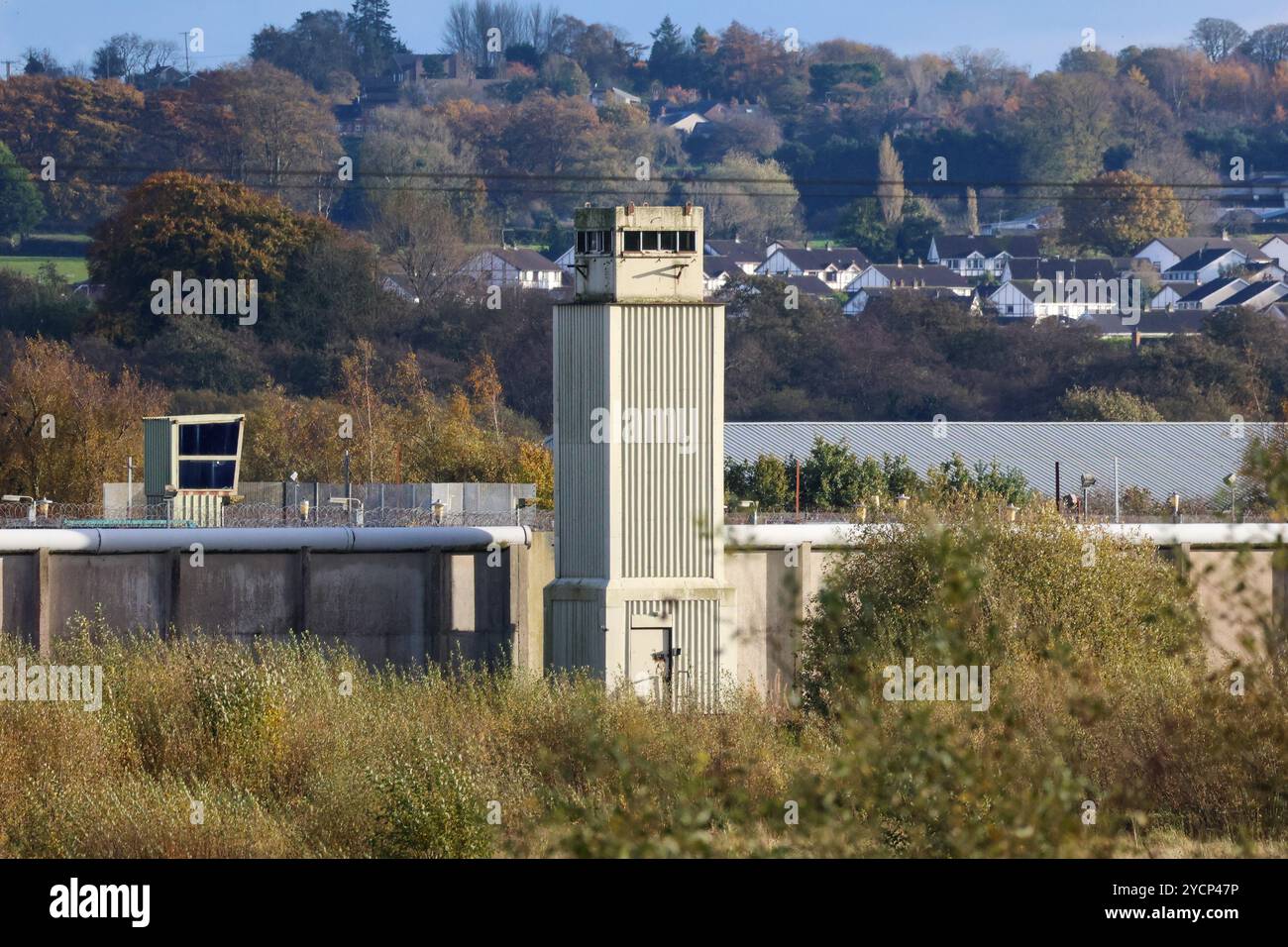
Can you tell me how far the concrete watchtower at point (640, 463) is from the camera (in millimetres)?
26625

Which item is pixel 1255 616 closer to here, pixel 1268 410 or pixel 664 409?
pixel 664 409

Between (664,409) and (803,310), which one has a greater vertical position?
(803,310)

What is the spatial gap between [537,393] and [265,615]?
5842 cm

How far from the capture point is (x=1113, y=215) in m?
156

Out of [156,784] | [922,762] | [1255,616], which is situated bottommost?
[156,784]

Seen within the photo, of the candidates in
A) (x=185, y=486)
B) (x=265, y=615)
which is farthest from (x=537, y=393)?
(x=265, y=615)

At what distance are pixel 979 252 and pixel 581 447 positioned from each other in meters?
134

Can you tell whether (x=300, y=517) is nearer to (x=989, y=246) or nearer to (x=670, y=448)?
(x=670, y=448)

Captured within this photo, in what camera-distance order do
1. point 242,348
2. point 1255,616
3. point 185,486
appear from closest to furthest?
1. point 1255,616
2. point 185,486
3. point 242,348

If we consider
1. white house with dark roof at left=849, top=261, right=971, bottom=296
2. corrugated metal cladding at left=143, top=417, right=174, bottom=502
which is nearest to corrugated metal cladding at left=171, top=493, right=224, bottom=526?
corrugated metal cladding at left=143, top=417, right=174, bottom=502

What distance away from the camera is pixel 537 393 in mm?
87125

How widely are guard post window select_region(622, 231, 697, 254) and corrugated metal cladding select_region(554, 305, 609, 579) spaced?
0.99 meters

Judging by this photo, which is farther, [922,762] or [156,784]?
[156,784]
